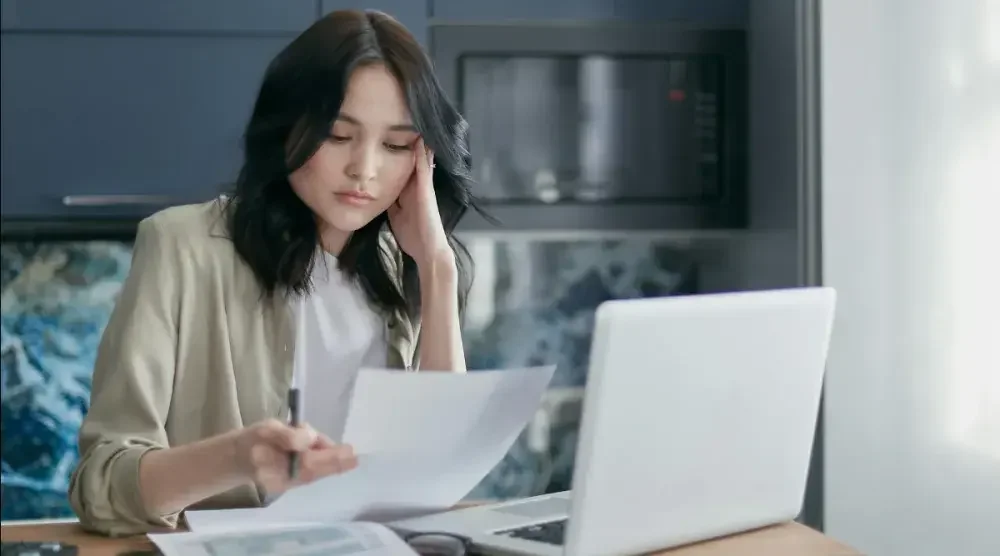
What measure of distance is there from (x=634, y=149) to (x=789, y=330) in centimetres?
144

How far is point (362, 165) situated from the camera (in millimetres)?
1342

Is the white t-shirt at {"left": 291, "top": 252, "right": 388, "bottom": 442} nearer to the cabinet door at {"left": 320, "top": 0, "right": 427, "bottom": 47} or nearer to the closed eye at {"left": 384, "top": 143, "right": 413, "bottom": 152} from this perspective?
the closed eye at {"left": 384, "top": 143, "right": 413, "bottom": 152}

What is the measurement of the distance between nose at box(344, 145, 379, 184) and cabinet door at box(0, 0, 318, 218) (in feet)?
3.20

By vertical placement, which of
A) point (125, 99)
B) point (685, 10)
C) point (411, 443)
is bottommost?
point (411, 443)

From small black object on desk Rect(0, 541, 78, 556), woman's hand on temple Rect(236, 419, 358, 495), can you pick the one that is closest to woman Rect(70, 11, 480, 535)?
small black object on desk Rect(0, 541, 78, 556)

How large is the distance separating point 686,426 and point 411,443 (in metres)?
0.23

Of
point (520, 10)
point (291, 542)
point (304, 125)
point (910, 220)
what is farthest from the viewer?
point (520, 10)

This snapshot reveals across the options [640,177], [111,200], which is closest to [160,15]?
[111,200]

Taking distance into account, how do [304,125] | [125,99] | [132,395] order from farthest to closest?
[125,99] < [304,125] < [132,395]

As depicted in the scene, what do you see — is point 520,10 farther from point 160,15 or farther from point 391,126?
point 391,126

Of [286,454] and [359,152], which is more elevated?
[359,152]

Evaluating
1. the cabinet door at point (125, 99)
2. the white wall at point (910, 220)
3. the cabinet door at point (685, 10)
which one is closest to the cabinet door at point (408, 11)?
the cabinet door at point (125, 99)

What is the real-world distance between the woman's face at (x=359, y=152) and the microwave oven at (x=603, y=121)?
3.32 feet

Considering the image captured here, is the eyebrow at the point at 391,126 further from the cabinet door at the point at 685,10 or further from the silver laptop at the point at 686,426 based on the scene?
the cabinet door at the point at 685,10
